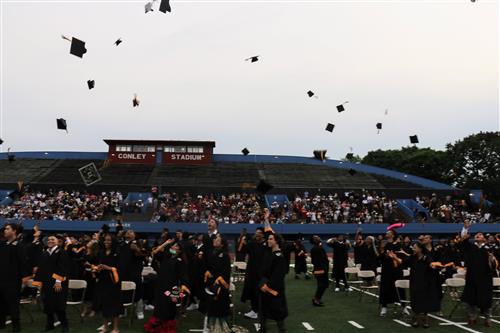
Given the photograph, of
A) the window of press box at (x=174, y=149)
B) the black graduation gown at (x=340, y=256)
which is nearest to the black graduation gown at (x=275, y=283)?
the black graduation gown at (x=340, y=256)

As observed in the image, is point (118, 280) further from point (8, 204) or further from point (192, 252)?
point (8, 204)

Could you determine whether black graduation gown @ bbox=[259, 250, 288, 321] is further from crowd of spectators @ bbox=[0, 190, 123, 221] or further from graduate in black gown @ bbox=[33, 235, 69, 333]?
crowd of spectators @ bbox=[0, 190, 123, 221]

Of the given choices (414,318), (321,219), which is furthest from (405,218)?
(414,318)

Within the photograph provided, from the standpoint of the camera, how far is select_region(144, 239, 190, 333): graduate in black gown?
834cm

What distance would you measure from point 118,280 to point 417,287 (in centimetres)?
610

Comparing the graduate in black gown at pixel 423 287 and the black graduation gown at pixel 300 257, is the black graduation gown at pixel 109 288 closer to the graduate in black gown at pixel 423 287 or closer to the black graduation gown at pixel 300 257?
the graduate in black gown at pixel 423 287

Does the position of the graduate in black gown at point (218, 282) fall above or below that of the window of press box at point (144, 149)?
below

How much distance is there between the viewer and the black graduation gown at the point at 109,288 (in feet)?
27.9

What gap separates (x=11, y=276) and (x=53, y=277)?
2.95 ft

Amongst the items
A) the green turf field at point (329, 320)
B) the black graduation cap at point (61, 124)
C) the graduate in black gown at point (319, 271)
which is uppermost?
the black graduation cap at point (61, 124)

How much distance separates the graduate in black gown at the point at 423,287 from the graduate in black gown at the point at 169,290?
4.82 meters

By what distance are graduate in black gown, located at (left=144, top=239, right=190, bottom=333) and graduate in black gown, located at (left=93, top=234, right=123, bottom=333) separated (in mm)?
694

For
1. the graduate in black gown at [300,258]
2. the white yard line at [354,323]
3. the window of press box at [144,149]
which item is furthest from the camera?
the window of press box at [144,149]

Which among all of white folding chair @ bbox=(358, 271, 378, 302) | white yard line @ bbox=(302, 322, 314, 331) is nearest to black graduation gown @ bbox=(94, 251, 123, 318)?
white yard line @ bbox=(302, 322, 314, 331)
